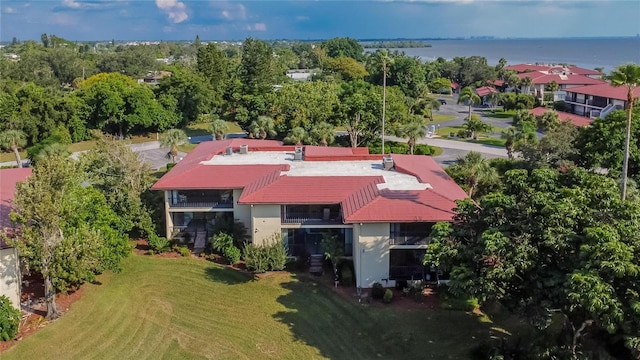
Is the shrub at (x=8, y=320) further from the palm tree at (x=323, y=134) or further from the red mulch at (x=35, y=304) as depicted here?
the palm tree at (x=323, y=134)

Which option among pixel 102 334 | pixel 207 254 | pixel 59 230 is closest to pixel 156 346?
pixel 102 334

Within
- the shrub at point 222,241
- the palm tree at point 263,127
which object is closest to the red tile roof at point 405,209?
the shrub at point 222,241

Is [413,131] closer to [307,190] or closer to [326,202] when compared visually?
A: [307,190]

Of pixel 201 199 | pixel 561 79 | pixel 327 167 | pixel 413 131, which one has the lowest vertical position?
pixel 201 199

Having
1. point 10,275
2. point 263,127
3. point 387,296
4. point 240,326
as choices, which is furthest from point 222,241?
point 263,127

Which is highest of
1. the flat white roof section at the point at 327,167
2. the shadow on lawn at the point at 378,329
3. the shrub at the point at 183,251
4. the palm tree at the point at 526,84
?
the palm tree at the point at 526,84

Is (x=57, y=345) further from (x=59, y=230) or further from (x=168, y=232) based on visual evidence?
(x=168, y=232)
